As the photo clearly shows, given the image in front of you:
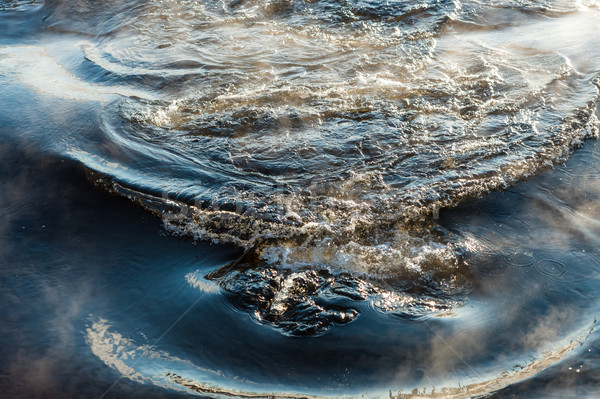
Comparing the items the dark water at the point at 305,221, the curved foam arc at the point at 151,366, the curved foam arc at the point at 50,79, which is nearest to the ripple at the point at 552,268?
the dark water at the point at 305,221

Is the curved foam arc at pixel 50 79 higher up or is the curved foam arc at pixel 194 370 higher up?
the curved foam arc at pixel 50 79

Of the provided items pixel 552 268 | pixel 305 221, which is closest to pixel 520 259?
pixel 552 268

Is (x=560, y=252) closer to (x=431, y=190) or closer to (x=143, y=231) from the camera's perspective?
(x=431, y=190)

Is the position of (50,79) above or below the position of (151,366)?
above

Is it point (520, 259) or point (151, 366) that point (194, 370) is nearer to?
point (151, 366)

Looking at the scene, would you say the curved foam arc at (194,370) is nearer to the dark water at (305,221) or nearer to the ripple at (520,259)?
the dark water at (305,221)

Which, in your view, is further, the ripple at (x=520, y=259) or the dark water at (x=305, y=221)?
the ripple at (x=520, y=259)

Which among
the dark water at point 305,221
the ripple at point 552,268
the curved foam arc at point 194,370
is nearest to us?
the curved foam arc at point 194,370
